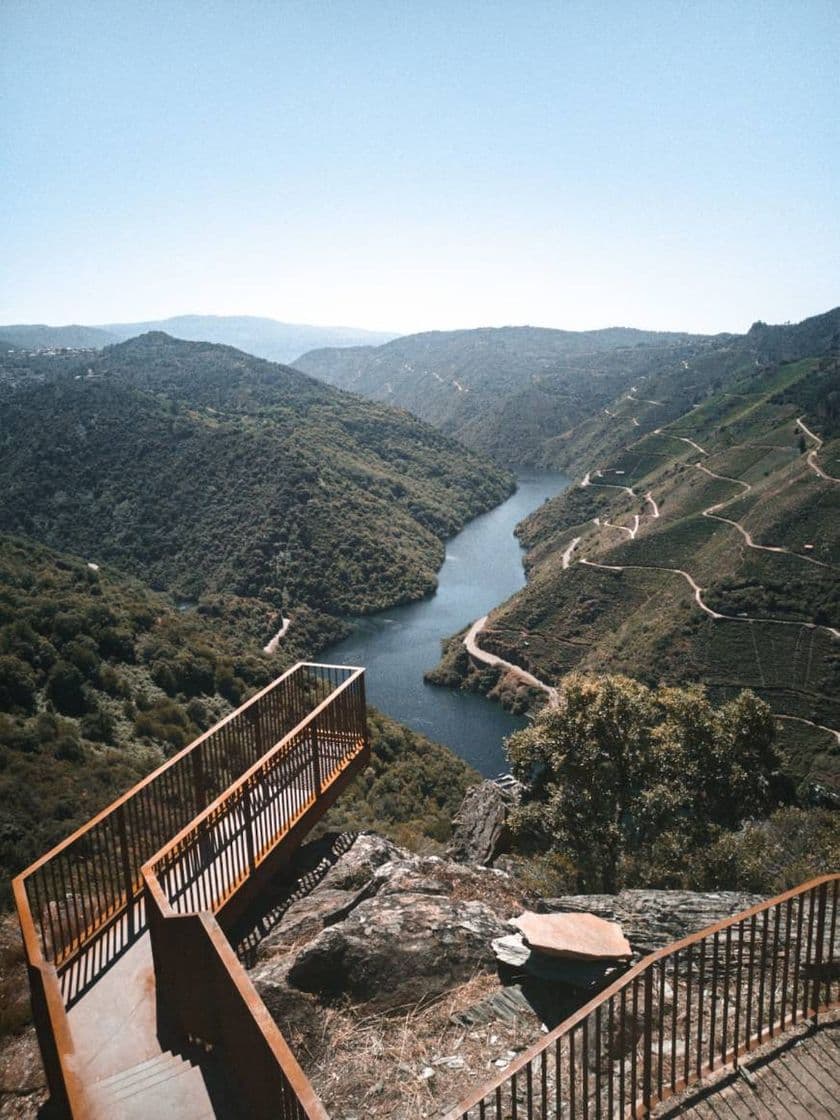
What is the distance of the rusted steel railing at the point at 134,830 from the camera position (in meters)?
6.16

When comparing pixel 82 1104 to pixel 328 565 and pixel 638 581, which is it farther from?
pixel 328 565

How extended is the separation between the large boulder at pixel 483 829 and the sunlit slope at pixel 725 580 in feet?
97.1

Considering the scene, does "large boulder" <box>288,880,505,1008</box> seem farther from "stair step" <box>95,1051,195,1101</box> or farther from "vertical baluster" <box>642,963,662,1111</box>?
"vertical baluster" <box>642,963,662,1111</box>

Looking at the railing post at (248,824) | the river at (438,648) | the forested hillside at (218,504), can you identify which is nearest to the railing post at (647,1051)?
the railing post at (248,824)

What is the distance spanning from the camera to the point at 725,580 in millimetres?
57438

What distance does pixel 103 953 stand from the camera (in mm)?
6180

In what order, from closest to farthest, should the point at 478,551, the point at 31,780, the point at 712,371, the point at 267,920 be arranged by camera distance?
the point at 267,920 < the point at 31,780 < the point at 478,551 < the point at 712,371

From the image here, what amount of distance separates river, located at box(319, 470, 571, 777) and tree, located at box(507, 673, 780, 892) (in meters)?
33.6

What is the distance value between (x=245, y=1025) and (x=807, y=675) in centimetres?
5127

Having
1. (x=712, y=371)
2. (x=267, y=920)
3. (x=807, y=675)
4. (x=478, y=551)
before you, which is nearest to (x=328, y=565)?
(x=478, y=551)

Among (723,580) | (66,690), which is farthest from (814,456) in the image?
(66,690)

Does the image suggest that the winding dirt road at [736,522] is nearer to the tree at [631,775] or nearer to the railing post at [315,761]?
the tree at [631,775]

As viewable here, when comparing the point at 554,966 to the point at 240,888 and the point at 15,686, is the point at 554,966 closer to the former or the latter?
the point at 240,888

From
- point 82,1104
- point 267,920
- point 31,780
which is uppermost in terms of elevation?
point 82,1104
